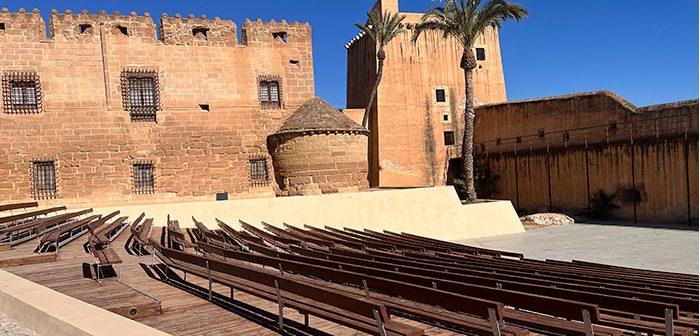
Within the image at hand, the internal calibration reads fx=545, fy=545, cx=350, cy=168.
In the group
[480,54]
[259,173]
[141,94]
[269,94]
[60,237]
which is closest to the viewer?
[60,237]

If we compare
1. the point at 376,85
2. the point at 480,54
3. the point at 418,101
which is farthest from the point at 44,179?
the point at 480,54

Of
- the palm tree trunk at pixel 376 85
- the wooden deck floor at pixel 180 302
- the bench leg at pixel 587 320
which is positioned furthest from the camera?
the palm tree trunk at pixel 376 85

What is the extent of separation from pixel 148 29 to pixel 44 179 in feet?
21.8

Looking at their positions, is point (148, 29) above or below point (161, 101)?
above

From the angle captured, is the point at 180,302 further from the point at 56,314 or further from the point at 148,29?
the point at 148,29

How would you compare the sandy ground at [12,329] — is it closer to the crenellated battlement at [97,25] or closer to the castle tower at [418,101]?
the crenellated battlement at [97,25]

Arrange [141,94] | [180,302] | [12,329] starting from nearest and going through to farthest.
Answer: [12,329] → [180,302] → [141,94]

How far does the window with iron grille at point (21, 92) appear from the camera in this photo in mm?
18906

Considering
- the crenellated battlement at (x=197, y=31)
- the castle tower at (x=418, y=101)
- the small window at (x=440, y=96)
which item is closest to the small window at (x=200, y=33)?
the crenellated battlement at (x=197, y=31)

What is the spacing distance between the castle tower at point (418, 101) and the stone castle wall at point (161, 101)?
810cm

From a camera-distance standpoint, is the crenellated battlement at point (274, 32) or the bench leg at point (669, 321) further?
the crenellated battlement at point (274, 32)

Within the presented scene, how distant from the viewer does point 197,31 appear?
21.6 m

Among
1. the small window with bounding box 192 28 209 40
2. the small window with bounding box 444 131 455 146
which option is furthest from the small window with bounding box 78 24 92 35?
the small window with bounding box 444 131 455 146

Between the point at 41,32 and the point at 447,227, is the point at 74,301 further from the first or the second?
the point at 41,32
